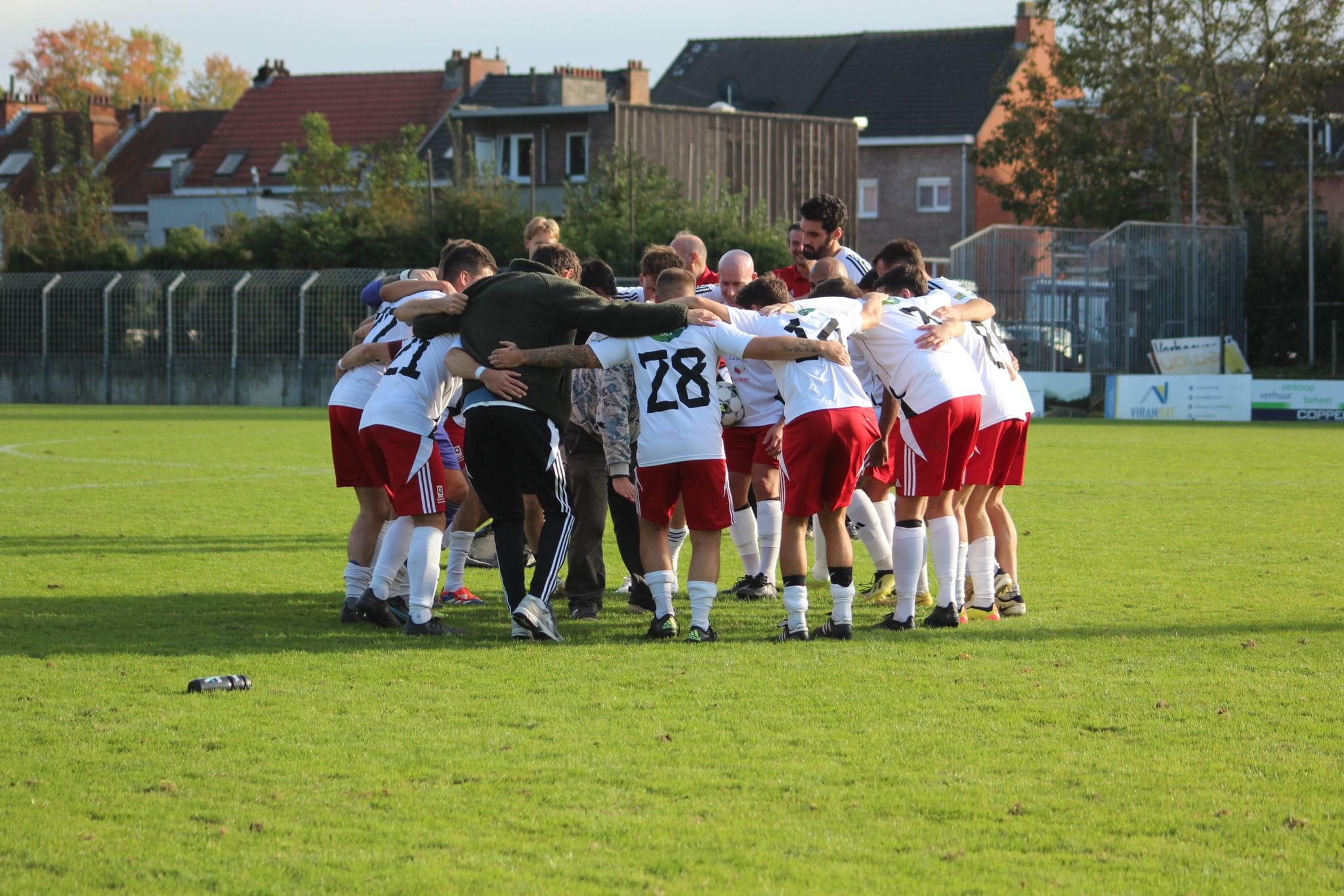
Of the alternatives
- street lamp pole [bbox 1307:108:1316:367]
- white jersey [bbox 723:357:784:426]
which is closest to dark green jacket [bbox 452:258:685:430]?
white jersey [bbox 723:357:784:426]

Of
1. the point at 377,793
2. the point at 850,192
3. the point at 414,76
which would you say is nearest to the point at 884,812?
the point at 377,793

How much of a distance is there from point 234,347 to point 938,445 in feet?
93.5

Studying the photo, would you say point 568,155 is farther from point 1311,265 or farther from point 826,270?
point 826,270

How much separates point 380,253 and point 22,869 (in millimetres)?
34092

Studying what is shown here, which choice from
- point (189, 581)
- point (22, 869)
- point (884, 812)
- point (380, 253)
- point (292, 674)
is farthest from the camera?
point (380, 253)

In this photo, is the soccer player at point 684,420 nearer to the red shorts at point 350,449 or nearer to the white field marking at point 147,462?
the red shorts at point 350,449

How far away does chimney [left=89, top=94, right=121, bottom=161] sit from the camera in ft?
200

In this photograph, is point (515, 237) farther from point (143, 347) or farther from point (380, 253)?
point (143, 347)

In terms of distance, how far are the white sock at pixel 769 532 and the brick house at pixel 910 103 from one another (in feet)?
139

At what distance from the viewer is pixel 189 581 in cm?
963

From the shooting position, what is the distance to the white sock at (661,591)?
7.67 m

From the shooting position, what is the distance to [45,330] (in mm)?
34969

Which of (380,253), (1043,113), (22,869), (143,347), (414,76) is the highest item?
(414,76)

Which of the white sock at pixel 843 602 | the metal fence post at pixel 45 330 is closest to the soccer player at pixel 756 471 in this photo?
the white sock at pixel 843 602
